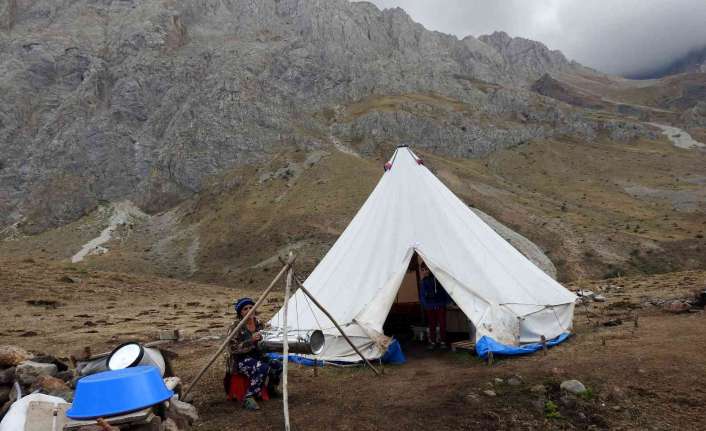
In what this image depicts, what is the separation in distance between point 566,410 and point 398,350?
3.58 metres

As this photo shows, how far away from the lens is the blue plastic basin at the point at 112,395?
4.43m

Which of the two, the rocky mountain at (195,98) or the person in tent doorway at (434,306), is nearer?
the person in tent doorway at (434,306)

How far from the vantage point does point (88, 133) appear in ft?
229

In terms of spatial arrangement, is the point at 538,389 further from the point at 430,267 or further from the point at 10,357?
the point at 10,357

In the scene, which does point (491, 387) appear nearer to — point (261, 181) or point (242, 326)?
point (242, 326)

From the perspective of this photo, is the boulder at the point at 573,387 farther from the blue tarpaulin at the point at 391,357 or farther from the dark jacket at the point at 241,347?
the dark jacket at the point at 241,347

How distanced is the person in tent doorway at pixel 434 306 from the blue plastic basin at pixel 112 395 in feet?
20.8

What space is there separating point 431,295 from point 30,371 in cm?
709

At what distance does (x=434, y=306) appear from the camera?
32.5 ft

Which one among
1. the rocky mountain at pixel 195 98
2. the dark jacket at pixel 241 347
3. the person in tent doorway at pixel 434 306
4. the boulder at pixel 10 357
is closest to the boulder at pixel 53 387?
the boulder at pixel 10 357

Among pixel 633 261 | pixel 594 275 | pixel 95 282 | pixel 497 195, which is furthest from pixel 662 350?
pixel 497 195

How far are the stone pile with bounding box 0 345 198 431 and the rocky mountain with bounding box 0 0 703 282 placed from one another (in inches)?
1050

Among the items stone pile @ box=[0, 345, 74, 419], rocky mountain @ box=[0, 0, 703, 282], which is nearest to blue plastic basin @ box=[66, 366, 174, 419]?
stone pile @ box=[0, 345, 74, 419]

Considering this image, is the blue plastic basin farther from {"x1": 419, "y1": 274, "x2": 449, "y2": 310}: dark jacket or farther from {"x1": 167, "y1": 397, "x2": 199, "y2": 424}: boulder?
Result: {"x1": 419, "y1": 274, "x2": 449, "y2": 310}: dark jacket
